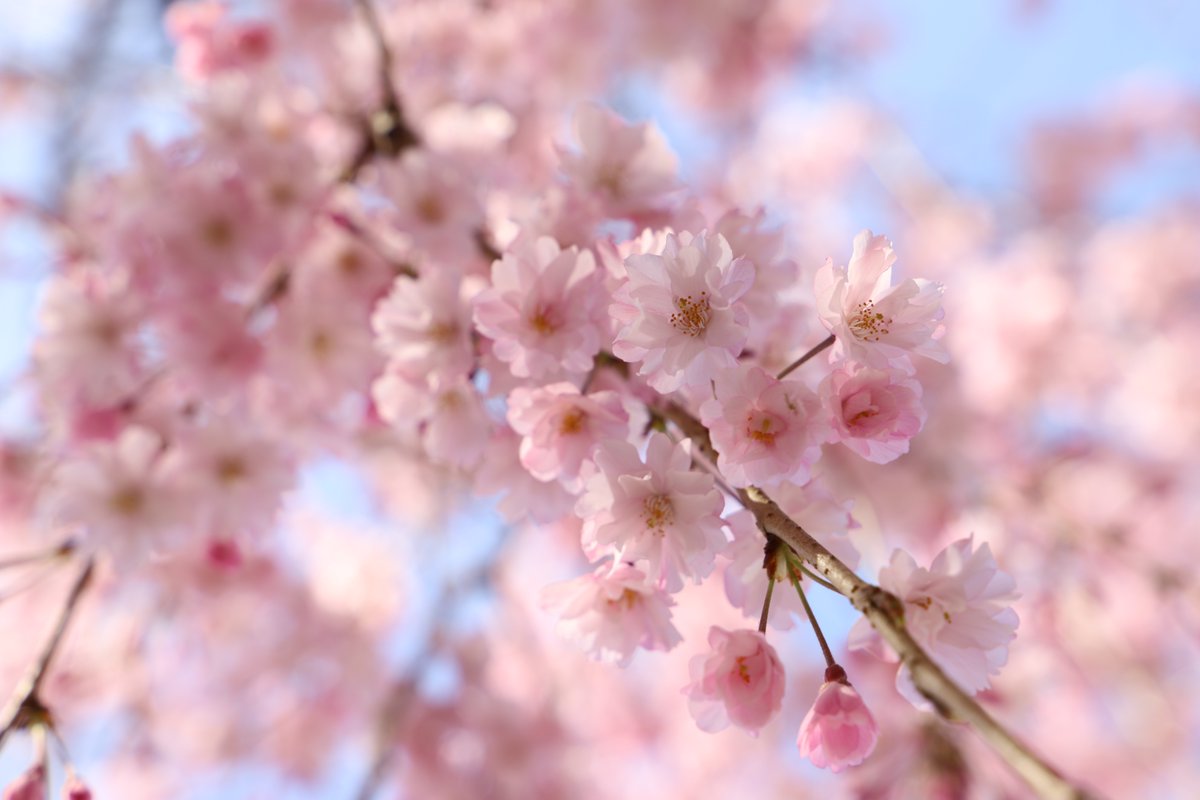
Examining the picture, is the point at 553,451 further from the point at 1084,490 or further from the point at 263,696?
the point at 1084,490

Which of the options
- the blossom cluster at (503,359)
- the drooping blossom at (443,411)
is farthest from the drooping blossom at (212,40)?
Result: the drooping blossom at (443,411)

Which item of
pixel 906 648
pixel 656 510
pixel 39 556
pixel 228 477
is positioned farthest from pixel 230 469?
pixel 906 648

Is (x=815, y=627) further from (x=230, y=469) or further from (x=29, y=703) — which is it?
(x=230, y=469)

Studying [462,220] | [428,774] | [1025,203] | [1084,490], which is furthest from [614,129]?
[1025,203]

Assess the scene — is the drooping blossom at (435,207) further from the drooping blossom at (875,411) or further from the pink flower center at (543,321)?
the drooping blossom at (875,411)

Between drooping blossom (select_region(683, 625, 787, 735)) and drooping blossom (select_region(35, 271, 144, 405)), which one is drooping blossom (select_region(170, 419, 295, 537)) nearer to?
drooping blossom (select_region(35, 271, 144, 405))

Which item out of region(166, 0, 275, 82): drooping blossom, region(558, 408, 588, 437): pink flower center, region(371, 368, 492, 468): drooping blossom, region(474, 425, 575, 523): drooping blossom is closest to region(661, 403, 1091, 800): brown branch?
region(558, 408, 588, 437): pink flower center
